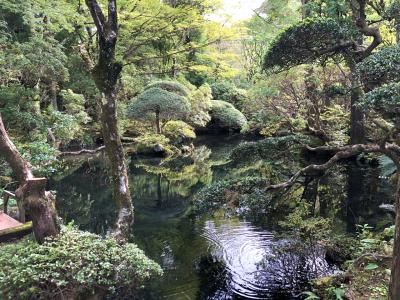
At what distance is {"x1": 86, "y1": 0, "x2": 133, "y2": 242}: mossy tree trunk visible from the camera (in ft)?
17.8

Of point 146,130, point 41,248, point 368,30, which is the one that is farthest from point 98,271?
point 146,130

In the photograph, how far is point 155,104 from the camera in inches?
696

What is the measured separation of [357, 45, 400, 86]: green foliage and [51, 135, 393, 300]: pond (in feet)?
9.96

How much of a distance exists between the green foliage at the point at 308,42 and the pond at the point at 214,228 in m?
3.19

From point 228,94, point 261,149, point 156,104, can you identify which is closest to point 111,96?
point 261,149

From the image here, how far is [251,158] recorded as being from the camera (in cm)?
819

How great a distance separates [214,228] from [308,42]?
14.5 feet

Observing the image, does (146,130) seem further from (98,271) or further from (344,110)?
(98,271)

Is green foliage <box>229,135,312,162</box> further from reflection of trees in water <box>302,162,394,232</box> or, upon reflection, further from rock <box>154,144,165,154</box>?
rock <box>154,144,165,154</box>

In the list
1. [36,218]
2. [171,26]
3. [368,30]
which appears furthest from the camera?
[171,26]

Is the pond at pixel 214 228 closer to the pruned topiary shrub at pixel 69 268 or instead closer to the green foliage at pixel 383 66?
the pruned topiary shrub at pixel 69 268

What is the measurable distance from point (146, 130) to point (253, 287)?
14.9 m

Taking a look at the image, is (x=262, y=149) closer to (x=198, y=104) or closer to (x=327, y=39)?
(x=327, y=39)

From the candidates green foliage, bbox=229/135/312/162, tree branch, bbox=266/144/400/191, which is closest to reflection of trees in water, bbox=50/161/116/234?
green foliage, bbox=229/135/312/162
